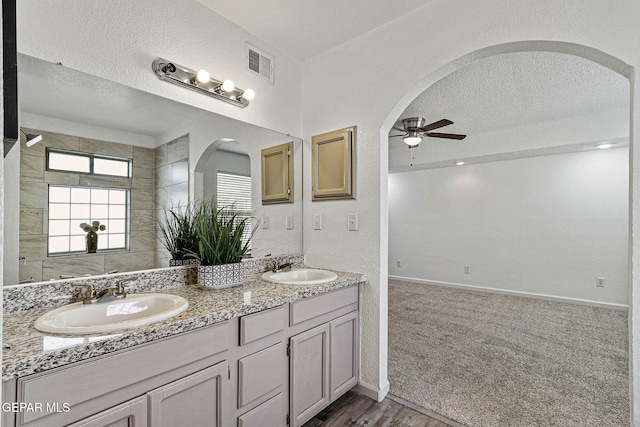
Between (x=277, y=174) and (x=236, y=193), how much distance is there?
0.43 meters

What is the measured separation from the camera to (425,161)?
532 centimetres

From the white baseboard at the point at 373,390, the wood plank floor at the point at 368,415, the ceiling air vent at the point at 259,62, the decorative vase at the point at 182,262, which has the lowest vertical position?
the wood plank floor at the point at 368,415

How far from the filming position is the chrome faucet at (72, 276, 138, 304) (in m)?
1.42

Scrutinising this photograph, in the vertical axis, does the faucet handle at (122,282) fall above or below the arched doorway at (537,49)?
below

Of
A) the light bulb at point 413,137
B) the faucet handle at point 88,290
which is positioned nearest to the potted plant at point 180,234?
the faucet handle at point 88,290

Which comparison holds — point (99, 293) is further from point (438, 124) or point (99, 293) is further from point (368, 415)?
point (438, 124)

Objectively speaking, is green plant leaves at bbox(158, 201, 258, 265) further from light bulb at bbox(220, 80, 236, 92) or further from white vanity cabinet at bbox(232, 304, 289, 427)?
light bulb at bbox(220, 80, 236, 92)

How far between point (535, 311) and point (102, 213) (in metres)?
5.05

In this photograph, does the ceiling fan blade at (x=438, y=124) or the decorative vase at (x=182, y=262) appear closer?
the decorative vase at (x=182, y=262)

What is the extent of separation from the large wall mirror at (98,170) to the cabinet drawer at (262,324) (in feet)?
2.25

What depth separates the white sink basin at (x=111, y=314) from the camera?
1.11m

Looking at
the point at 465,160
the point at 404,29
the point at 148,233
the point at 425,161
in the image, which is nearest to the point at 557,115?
the point at 465,160

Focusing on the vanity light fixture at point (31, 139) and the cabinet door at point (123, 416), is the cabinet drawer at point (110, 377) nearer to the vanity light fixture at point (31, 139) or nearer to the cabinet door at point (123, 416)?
the cabinet door at point (123, 416)

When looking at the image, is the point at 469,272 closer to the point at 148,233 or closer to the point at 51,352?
the point at 148,233
